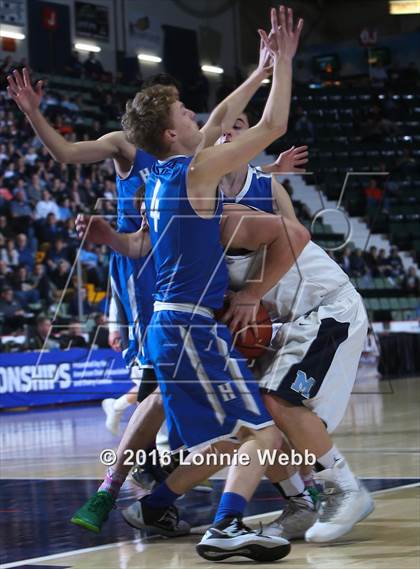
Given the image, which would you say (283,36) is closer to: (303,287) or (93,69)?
(303,287)

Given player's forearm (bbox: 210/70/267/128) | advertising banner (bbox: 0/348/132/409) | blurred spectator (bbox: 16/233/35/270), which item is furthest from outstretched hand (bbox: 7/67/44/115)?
blurred spectator (bbox: 16/233/35/270)

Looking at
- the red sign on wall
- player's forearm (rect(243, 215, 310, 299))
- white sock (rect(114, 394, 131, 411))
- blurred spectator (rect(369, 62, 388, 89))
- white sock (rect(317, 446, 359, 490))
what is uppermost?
the red sign on wall

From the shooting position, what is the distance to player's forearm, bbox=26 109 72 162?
4988 millimetres

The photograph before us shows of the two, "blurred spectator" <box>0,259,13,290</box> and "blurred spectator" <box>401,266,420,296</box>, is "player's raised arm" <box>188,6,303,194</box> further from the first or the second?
"blurred spectator" <box>401,266,420,296</box>

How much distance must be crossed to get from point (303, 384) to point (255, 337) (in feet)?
1.00

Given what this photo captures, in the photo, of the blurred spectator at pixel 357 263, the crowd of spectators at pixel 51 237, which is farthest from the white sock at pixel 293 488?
the blurred spectator at pixel 357 263

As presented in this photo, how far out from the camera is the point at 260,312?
4625 millimetres

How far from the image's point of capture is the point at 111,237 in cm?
463

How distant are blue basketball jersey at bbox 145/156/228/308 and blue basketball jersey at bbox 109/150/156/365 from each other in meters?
1.34

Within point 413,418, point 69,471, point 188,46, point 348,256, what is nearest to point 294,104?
point 188,46

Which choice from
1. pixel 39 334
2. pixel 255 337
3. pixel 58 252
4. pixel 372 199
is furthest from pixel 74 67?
pixel 255 337

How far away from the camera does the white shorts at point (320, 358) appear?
467 centimetres

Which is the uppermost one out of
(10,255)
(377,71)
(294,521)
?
(377,71)

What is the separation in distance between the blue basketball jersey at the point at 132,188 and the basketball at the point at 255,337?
4.70 ft
